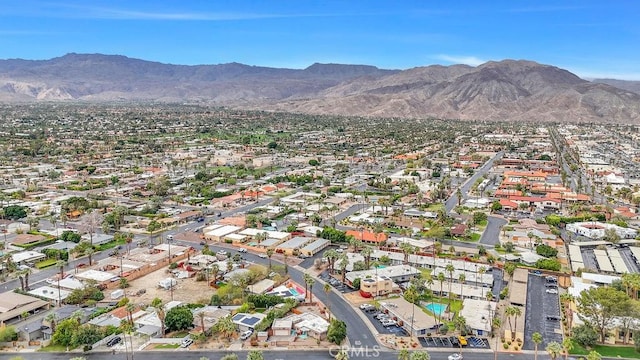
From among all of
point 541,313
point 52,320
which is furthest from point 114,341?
point 541,313

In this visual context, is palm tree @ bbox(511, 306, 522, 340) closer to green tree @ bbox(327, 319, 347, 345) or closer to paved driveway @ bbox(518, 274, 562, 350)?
paved driveway @ bbox(518, 274, 562, 350)

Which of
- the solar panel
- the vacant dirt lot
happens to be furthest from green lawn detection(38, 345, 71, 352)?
the solar panel

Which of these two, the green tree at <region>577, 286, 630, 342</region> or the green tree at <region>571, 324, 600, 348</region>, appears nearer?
the green tree at <region>577, 286, 630, 342</region>

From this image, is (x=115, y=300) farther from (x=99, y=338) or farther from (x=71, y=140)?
(x=71, y=140)

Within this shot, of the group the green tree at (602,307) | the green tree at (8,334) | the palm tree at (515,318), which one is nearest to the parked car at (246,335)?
the green tree at (8,334)

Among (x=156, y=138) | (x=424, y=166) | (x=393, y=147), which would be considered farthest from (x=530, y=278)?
(x=156, y=138)

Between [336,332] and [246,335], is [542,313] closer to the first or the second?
[336,332]

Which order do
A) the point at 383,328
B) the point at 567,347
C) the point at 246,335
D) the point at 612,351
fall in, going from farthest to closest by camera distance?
1. the point at 383,328
2. the point at 246,335
3. the point at 612,351
4. the point at 567,347
